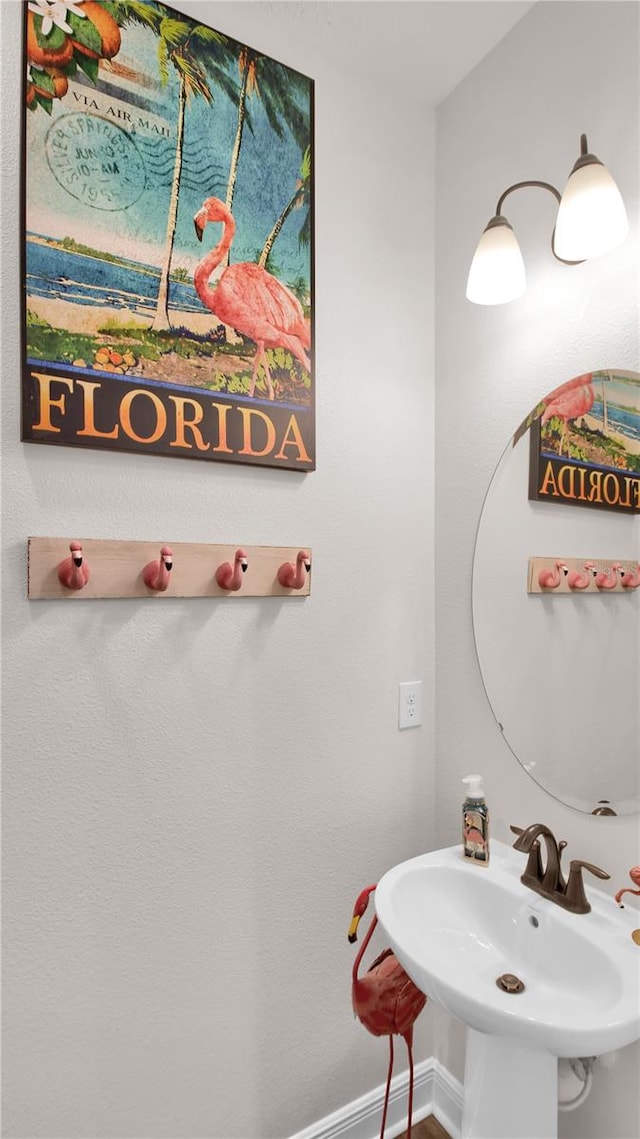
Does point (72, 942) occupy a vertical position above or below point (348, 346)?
below

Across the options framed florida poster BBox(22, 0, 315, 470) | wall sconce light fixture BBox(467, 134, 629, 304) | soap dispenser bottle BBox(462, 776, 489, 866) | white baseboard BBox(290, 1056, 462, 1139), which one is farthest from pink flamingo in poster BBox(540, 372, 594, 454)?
white baseboard BBox(290, 1056, 462, 1139)

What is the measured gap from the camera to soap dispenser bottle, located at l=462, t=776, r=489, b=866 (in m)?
1.41

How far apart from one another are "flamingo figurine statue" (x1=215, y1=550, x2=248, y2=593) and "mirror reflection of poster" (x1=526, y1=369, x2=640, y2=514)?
2.15ft

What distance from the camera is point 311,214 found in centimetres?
147

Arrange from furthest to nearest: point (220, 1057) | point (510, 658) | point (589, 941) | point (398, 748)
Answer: point (398, 748) < point (510, 658) < point (220, 1057) < point (589, 941)

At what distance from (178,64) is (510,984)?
6.28ft

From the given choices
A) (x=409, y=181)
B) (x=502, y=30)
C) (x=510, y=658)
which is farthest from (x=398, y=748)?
(x=502, y=30)

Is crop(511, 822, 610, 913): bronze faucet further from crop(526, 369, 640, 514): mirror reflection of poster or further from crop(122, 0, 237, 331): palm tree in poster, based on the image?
crop(122, 0, 237, 331): palm tree in poster

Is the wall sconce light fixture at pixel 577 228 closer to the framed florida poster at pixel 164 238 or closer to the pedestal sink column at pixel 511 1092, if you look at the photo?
the framed florida poster at pixel 164 238

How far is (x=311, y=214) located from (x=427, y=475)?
690 millimetres

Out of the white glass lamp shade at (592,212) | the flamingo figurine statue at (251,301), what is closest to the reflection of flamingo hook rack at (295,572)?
the flamingo figurine statue at (251,301)

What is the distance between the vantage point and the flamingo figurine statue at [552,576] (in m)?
1.32

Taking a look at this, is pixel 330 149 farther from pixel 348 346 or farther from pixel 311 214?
pixel 348 346

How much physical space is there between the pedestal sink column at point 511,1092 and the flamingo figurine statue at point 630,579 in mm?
806
